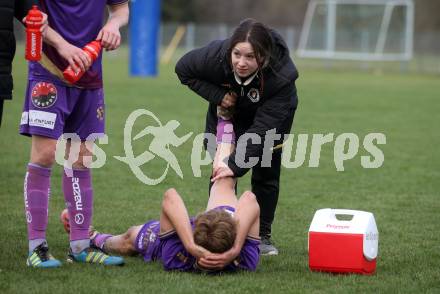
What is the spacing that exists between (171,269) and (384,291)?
3.89ft

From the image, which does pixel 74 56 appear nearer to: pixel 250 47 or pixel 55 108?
pixel 55 108

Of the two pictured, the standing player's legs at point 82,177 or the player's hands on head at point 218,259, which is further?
the standing player's legs at point 82,177

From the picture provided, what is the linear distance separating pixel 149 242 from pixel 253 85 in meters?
1.12

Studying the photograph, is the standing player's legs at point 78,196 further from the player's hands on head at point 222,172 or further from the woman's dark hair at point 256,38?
the woman's dark hair at point 256,38

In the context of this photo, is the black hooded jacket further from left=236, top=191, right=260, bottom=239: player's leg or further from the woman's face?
left=236, top=191, right=260, bottom=239: player's leg

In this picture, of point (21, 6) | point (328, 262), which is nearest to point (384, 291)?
point (328, 262)

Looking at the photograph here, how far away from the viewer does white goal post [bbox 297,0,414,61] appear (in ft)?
115

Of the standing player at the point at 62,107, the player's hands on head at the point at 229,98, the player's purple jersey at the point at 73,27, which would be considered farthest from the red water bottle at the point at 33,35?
the player's hands on head at the point at 229,98

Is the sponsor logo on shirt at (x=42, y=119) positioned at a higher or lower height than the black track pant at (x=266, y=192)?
higher

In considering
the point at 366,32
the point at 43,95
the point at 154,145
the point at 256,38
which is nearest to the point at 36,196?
the point at 43,95

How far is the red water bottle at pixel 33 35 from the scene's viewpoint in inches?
177

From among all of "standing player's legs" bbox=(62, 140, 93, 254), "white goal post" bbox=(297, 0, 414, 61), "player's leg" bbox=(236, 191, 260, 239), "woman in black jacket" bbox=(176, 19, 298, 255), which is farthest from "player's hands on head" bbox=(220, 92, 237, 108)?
"white goal post" bbox=(297, 0, 414, 61)

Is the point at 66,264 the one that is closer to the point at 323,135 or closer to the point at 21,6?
the point at 21,6

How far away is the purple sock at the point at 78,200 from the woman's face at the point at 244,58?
3.48 ft
